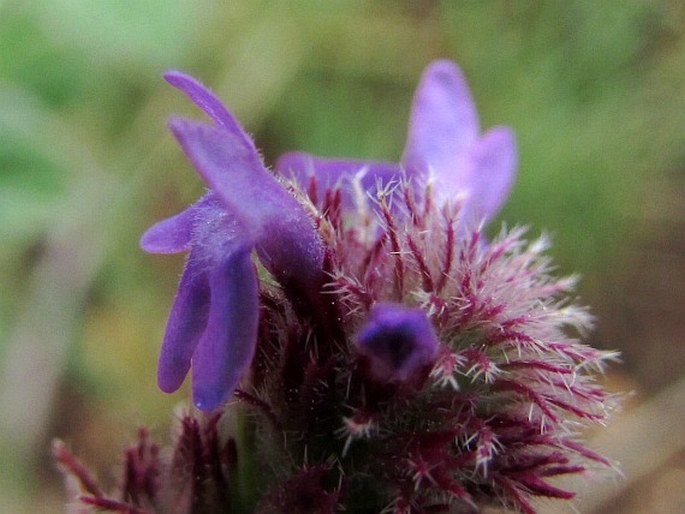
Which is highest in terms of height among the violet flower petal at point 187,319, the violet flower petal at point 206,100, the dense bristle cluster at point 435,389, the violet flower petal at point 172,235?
the violet flower petal at point 206,100

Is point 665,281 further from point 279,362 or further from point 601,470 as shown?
point 279,362


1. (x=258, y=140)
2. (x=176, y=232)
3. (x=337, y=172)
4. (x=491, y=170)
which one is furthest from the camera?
(x=258, y=140)

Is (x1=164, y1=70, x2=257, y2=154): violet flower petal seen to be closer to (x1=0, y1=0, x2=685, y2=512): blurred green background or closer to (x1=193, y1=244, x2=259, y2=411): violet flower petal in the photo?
(x1=193, y1=244, x2=259, y2=411): violet flower petal

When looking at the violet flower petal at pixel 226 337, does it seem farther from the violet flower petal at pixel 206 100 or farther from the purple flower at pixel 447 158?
the purple flower at pixel 447 158

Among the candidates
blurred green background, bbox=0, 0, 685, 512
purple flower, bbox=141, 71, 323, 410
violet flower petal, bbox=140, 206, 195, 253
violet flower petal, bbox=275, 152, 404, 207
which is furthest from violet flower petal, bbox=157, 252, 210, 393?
blurred green background, bbox=0, 0, 685, 512

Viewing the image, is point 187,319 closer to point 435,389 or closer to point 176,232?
point 176,232

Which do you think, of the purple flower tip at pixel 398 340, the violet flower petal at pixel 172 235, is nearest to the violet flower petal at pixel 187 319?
the violet flower petal at pixel 172 235

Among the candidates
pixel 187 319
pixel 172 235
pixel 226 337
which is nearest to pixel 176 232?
pixel 172 235
